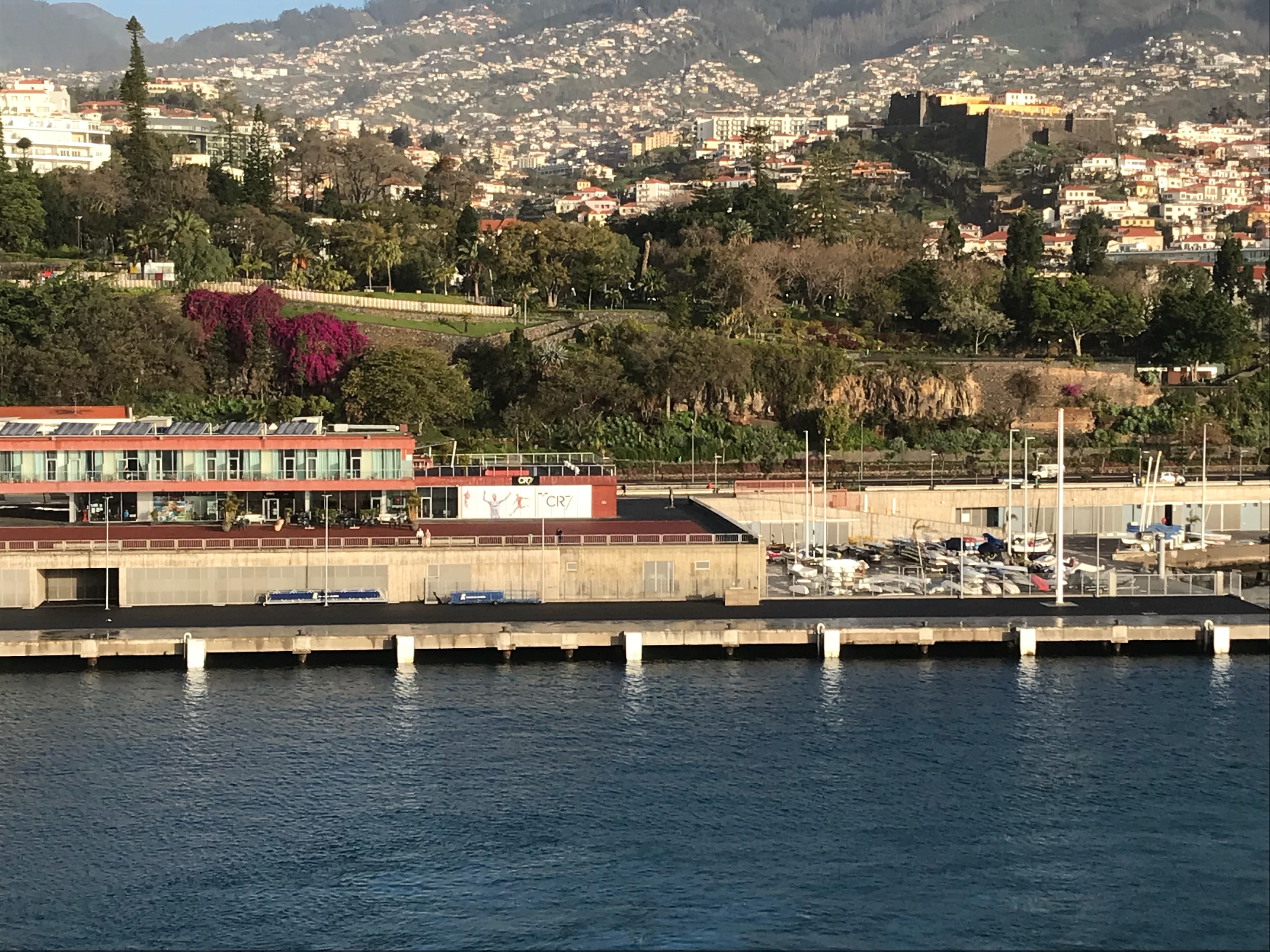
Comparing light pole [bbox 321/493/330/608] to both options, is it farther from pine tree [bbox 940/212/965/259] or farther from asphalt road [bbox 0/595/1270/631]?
pine tree [bbox 940/212/965/259]

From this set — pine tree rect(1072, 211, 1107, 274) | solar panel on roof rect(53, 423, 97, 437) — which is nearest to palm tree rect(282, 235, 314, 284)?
solar panel on roof rect(53, 423, 97, 437)

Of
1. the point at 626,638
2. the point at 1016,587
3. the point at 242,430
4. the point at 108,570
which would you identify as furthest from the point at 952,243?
the point at 108,570

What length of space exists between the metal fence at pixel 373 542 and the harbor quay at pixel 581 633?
1.82m

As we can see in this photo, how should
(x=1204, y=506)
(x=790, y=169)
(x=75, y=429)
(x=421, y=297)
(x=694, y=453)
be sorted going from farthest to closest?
(x=790, y=169) → (x=421, y=297) → (x=694, y=453) → (x=1204, y=506) → (x=75, y=429)

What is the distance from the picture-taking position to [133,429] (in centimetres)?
5769

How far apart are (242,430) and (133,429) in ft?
10.7

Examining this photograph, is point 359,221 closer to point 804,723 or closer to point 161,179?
point 161,179

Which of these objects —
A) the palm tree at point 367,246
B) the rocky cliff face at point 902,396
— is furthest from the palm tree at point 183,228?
the rocky cliff face at point 902,396

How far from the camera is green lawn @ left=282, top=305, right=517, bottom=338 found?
82875 millimetres

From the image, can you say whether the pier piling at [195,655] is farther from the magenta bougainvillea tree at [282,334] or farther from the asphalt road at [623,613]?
the magenta bougainvillea tree at [282,334]

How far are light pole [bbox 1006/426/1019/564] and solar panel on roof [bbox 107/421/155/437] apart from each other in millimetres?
27251

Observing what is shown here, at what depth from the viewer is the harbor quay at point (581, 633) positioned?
159 ft

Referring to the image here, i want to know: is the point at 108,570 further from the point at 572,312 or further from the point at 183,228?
the point at 572,312

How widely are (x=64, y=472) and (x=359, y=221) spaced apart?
143 feet
